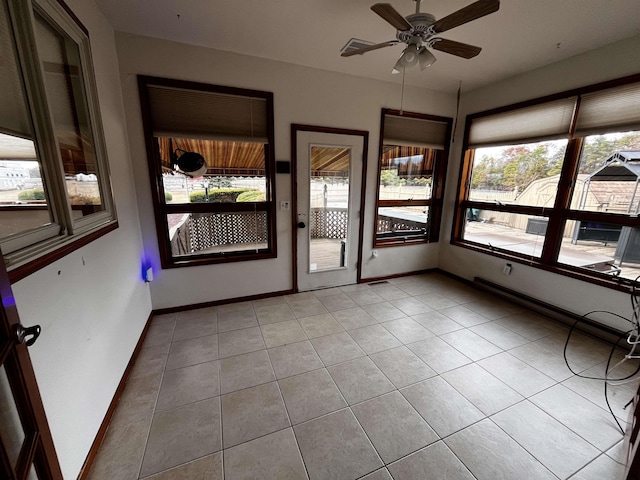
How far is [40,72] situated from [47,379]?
134cm

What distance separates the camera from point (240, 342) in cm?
234

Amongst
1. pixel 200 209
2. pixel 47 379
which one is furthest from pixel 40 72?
pixel 200 209

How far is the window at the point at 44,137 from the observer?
102 centimetres

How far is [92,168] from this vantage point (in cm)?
173

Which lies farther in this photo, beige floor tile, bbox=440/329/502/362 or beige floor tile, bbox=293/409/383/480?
beige floor tile, bbox=440/329/502/362

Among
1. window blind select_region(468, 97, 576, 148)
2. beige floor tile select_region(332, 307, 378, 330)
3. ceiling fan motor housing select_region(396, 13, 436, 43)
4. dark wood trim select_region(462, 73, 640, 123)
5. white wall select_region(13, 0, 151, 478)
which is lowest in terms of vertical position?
beige floor tile select_region(332, 307, 378, 330)

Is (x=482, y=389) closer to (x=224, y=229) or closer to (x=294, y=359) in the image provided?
(x=294, y=359)

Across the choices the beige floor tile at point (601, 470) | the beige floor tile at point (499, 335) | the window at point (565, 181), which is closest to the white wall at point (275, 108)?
the window at point (565, 181)

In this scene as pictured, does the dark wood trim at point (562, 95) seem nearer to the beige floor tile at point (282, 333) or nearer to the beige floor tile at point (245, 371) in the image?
the beige floor tile at point (282, 333)

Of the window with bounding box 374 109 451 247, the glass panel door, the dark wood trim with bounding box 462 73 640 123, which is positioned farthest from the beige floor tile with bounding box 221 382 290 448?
the dark wood trim with bounding box 462 73 640 123

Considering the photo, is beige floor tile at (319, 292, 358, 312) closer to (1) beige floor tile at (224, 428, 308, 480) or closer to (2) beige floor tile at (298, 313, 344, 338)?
(2) beige floor tile at (298, 313, 344, 338)

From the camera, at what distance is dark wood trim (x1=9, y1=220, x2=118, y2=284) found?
2.96ft

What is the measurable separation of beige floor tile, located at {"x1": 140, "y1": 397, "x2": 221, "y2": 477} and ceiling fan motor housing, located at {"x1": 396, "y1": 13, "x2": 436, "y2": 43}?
279 cm

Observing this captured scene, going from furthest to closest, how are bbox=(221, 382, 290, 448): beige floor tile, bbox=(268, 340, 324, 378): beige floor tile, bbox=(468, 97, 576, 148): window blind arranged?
bbox=(468, 97, 576, 148): window blind
bbox=(268, 340, 324, 378): beige floor tile
bbox=(221, 382, 290, 448): beige floor tile
